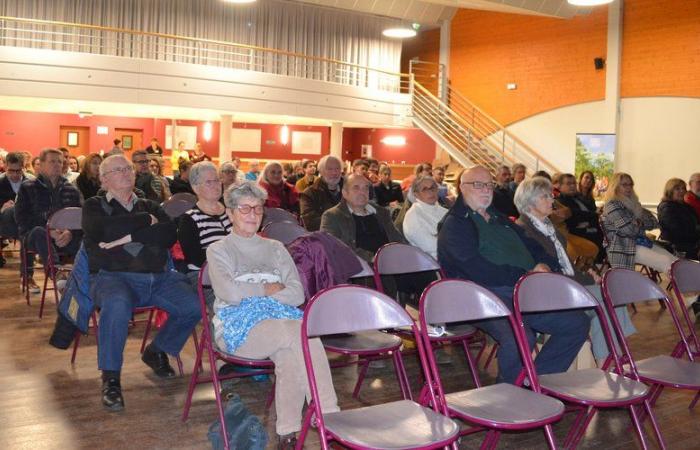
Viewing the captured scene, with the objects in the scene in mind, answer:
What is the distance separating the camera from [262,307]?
127 inches

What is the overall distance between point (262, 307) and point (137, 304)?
110cm

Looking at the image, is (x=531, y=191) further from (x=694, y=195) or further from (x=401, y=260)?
(x=694, y=195)

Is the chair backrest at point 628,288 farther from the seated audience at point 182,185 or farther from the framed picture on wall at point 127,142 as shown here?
the framed picture on wall at point 127,142

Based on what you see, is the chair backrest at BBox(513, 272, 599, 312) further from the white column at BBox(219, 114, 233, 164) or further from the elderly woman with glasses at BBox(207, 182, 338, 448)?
the white column at BBox(219, 114, 233, 164)

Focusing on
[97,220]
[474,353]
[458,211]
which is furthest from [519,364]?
[97,220]

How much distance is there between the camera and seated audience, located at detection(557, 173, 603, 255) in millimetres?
7188

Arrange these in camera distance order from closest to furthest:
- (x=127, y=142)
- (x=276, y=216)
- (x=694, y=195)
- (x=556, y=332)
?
1. (x=556, y=332)
2. (x=276, y=216)
3. (x=694, y=195)
4. (x=127, y=142)

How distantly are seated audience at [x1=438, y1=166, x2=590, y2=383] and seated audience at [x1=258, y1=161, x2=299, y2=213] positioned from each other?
3518 millimetres

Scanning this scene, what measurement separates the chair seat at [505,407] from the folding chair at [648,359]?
71cm

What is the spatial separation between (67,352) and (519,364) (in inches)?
108

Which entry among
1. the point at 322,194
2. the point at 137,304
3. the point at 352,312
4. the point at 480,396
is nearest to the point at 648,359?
the point at 480,396

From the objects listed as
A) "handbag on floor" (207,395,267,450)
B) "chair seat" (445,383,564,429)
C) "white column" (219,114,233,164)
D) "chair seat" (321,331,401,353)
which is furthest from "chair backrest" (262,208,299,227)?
"white column" (219,114,233,164)

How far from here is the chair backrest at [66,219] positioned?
17.3 ft

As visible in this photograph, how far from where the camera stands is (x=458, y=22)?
18.5 meters
